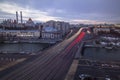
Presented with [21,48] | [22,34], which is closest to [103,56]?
[21,48]

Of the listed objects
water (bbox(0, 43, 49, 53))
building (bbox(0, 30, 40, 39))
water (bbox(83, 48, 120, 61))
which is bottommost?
water (bbox(0, 43, 49, 53))

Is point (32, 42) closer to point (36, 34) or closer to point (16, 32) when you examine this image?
point (36, 34)

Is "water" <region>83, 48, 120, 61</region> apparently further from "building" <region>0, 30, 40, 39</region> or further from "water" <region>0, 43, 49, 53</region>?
"building" <region>0, 30, 40, 39</region>

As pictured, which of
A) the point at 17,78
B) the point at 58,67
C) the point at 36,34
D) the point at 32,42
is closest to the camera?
the point at 17,78

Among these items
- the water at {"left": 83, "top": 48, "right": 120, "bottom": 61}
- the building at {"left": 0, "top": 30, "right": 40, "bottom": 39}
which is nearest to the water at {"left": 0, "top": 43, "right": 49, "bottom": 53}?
the water at {"left": 83, "top": 48, "right": 120, "bottom": 61}

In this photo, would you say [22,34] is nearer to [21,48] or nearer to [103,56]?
[21,48]

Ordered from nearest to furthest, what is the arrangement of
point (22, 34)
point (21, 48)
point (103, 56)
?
point (103, 56) < point (21, 48) < point (22, 34)

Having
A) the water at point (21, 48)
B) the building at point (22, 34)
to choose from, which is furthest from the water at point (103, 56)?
the building at point (22, 34)

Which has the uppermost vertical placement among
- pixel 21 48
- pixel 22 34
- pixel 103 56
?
pixel 22 34

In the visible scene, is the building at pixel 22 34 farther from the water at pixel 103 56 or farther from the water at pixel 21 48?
the water at pixel 103 56

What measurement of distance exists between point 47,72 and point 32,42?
23648 millimetres

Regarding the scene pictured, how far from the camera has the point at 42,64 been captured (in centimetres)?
1316

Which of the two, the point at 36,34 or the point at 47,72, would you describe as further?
the point at 36,34

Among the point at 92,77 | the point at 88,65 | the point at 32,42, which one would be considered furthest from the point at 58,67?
the point at 32,42
